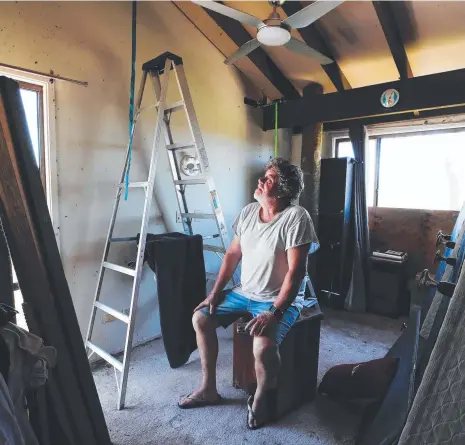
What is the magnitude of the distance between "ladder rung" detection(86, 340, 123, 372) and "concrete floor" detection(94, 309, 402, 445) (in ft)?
0.69

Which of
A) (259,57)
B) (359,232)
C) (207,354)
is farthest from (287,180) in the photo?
(359,232)

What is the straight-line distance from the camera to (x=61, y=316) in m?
1.16

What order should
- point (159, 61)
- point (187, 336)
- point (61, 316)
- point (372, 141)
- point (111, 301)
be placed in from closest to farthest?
point (61, 316) → point (159, 61) → point (187, 336) → point (111, 301) → point (372, 141)

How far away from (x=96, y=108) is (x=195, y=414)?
2.02m

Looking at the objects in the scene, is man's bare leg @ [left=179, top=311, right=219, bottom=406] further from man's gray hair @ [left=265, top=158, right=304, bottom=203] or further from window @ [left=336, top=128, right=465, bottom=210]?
window @ [left=336, top=128, right=465, bottom=210]

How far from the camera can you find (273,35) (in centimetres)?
193

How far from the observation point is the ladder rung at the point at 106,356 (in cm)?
188

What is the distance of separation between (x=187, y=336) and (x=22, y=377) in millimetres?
1443

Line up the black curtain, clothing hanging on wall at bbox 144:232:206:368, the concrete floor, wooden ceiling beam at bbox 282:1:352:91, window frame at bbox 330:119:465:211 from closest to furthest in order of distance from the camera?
the concrete floor → clothing hanging on wall at bbox 144:232:206:368 → wooden ceiling beam at bbox 282:1:352:91 → window frame at bbox 330:119:465:211 → the black curtain

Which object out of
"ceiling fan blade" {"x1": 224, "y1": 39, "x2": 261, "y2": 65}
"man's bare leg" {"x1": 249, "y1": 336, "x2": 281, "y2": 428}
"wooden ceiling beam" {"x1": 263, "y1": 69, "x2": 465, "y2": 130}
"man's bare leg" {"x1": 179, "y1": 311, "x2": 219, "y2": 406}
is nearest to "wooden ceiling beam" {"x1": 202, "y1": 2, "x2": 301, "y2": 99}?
"wooden ceiling beam" {"x1": 263, "y1": 69, "x2": 465, "y2": 130}

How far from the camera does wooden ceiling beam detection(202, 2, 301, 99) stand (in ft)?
8.90

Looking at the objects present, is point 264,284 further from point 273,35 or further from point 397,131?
point 397,131

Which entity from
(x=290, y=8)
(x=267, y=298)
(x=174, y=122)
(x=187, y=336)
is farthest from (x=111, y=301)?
(x=290, y=8)

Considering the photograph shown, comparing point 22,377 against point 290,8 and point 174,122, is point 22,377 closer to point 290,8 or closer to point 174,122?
point 174,122
